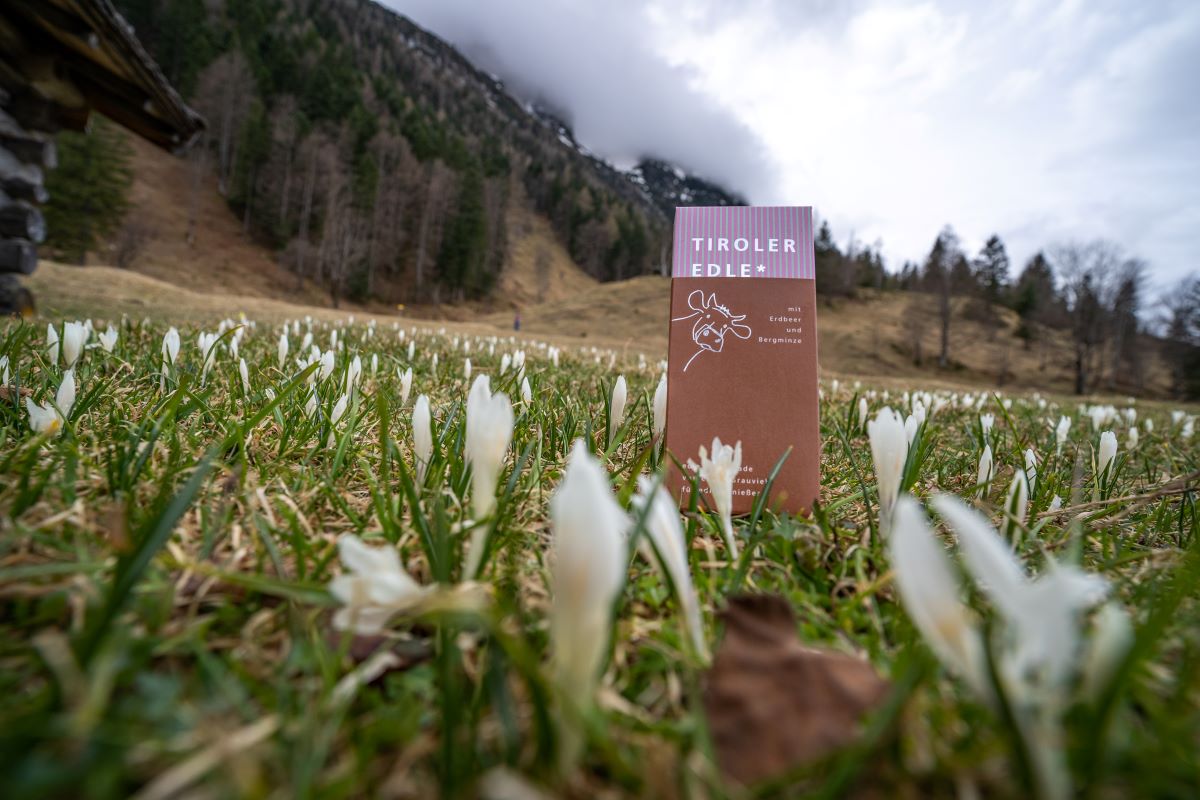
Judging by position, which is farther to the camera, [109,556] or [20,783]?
[109,556]

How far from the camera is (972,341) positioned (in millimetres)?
40438

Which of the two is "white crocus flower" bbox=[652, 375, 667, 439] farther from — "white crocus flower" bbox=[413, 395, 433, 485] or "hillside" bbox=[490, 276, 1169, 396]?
"hillside" bbox=[490, 276, 1169, 396]

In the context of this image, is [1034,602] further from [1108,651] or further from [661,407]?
[661,407]

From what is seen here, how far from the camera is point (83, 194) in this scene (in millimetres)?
30531

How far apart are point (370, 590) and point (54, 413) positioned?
4.68 ft

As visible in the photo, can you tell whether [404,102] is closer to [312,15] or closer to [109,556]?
[312,15]

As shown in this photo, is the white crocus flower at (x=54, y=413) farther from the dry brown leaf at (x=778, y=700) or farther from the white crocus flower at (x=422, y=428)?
the dry brown leaf at (x=778, y=700)

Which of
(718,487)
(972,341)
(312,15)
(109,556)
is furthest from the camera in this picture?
(312,15)

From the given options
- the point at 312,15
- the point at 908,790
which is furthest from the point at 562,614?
the point at 312,15

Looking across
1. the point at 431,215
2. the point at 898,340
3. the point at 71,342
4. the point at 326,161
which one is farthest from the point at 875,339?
the point at 71,342

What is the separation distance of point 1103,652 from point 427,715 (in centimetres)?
76

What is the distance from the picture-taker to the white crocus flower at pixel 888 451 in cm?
120

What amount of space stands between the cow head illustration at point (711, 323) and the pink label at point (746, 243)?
79 mm

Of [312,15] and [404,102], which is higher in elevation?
[312,15]
